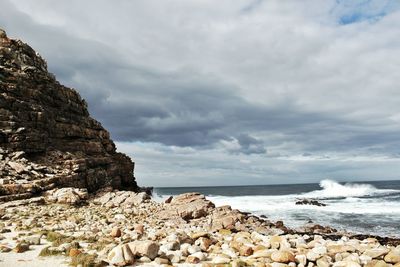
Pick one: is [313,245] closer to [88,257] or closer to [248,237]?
[248,237]

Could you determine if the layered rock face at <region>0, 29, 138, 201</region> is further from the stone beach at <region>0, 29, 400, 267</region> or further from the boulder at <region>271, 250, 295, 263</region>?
the boulder at <region>271, 250, 295, 263</region>

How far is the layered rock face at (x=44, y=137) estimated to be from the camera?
1315 inches

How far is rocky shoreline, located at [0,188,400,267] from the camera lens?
12945 millimetres

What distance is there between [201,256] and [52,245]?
602 cm

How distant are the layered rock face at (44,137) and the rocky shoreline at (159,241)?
6.23 m

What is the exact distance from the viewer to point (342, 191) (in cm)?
11256

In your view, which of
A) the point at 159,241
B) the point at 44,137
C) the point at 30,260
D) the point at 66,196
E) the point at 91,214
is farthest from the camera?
the point at 44,137

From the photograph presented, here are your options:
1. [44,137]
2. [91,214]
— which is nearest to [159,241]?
[91,214]

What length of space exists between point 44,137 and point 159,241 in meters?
28.0

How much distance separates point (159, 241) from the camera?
54.9 ft

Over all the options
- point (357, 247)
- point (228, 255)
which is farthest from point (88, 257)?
point (357, 247)

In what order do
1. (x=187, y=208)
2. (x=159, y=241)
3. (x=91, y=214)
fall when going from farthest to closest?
(x=187, y=208) < (x=91, y=214) < (x=159, y=241)

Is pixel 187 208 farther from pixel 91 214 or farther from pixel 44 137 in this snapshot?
pixel 44 137

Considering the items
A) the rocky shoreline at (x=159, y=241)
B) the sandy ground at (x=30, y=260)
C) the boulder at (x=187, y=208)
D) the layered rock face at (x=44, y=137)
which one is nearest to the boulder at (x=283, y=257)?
the rocky shoreline at (x=159, y=241)
